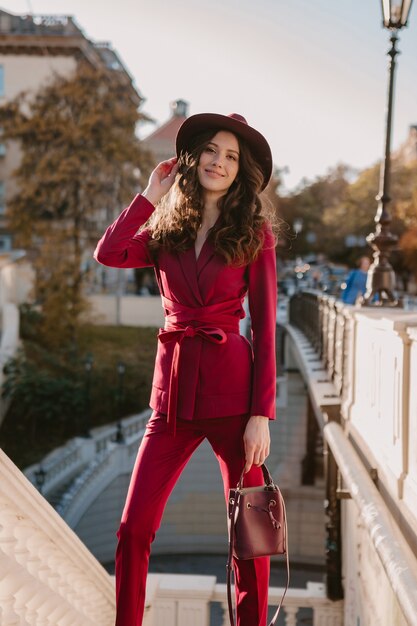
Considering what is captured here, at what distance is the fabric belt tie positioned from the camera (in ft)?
10.4

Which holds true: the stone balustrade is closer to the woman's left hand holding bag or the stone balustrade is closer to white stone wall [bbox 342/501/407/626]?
the woman's left hand holding bag

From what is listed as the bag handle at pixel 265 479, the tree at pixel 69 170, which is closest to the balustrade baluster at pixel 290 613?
the bag handle at pixel 265 479

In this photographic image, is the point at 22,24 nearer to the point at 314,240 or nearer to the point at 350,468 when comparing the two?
the point at 314,240

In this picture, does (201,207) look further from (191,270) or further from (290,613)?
(290,613)

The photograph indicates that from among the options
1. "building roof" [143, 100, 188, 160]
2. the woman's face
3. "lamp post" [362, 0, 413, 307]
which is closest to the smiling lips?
the woman's face

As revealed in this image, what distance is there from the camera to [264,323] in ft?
10.8

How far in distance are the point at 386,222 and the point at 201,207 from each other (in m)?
5.81

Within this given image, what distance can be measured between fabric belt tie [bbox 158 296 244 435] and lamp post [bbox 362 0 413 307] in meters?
5.61

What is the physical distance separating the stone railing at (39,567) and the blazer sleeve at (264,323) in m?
0.96

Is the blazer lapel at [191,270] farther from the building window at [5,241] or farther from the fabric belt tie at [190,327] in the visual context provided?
the building window at [5,241]

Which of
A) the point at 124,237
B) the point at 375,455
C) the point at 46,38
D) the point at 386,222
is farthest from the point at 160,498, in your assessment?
the point at 46,38

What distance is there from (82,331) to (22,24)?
19.9m

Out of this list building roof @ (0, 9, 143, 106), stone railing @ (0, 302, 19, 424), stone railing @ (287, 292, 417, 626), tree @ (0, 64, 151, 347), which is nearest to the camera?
stone railing @ (287, 292, 417, 626)

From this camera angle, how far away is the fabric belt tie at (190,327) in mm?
3178
